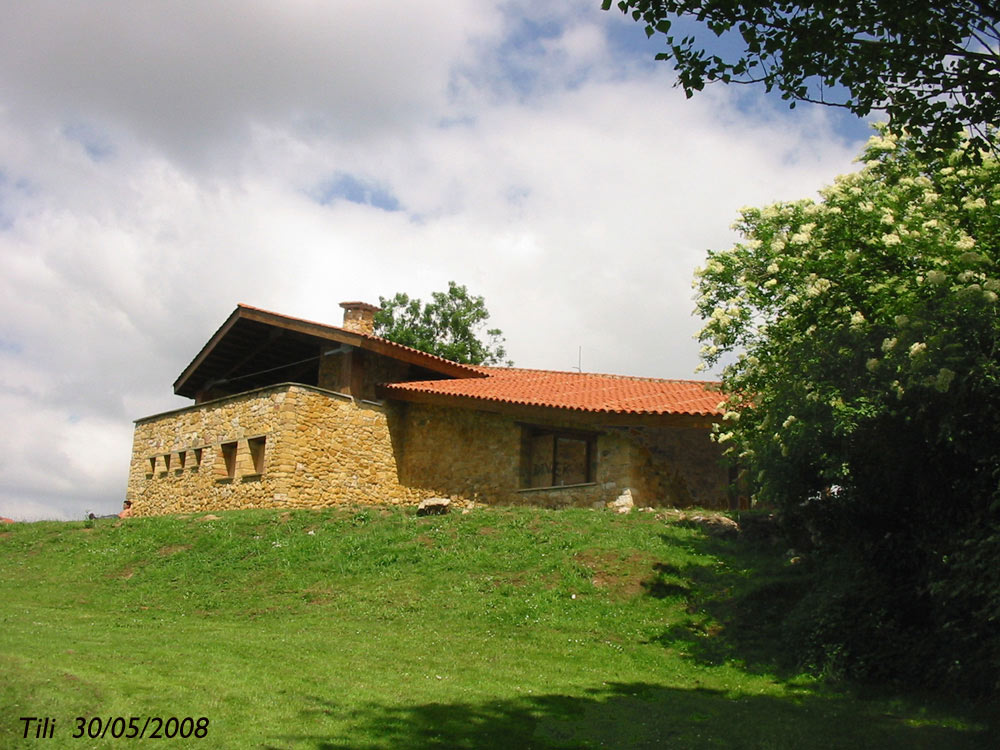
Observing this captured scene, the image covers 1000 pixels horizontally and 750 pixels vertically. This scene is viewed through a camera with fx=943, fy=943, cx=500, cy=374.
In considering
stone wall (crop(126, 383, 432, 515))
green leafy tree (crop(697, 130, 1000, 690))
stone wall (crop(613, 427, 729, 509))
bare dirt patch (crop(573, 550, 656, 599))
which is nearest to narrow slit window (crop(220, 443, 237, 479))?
stone wall (crop(126, 383, 432, 515))

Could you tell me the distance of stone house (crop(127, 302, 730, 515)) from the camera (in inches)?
872

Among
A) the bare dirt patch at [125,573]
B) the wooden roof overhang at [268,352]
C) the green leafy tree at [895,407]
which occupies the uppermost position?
the wooden roof overhang at [268,352]

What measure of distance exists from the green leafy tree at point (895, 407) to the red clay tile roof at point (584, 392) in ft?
23.8

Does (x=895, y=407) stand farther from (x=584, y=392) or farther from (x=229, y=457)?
(x=229, y=457)

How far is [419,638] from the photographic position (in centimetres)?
1319

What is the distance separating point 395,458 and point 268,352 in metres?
6.17

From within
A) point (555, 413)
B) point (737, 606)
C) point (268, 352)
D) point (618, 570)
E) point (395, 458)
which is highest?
point (268, 352)

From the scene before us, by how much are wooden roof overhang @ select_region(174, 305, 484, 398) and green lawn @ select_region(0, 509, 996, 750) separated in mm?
5190

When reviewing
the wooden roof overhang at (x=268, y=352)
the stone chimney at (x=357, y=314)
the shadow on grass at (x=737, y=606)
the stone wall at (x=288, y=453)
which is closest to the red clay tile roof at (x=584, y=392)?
the wooden roof overhang at (x=268, y=352)

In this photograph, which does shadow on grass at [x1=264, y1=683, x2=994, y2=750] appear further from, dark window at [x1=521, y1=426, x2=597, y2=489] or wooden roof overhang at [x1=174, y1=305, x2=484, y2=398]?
wooden roof overhang at [x1=174, y1=305, x2=484, y2=398]

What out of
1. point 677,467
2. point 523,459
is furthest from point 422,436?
point 677,467

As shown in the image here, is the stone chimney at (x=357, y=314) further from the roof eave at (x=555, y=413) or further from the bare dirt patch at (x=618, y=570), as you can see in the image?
the bare dirt patch at (x=618, y=570)

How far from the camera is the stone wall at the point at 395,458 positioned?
72.9ft

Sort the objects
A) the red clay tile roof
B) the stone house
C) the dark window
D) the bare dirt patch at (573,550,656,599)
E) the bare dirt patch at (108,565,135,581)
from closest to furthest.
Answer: the bare dirt patch at (573,550,656,599)
the bare dirt patch at (108,565,135,581)
the red clay tile roof
the stone house
the dark window
